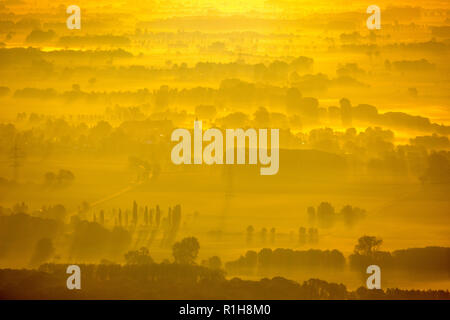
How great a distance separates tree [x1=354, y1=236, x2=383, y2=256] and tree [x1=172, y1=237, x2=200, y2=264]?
2.32 meters

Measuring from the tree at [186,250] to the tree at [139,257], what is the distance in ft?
1.27

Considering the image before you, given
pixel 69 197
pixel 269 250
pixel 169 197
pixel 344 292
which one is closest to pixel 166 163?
pixel 169 197

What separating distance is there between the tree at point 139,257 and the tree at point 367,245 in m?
2.99

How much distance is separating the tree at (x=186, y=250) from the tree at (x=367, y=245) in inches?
91.5

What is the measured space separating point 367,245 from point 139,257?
332 centimetres

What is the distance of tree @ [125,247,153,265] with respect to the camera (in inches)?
460

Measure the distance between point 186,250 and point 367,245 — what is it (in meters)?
2.65

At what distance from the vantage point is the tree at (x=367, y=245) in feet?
39.5

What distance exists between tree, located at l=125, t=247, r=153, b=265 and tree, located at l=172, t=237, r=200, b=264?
1.27ft

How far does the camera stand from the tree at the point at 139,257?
11688mm

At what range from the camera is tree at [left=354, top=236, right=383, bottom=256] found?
39.5 feet

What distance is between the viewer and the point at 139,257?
11797mm

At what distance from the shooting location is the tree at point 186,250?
1181 centimetres

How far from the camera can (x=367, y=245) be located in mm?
12203
